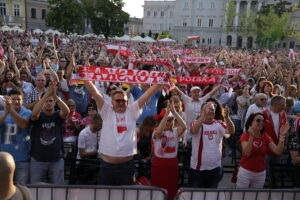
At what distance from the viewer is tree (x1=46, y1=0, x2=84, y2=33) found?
38.8 m

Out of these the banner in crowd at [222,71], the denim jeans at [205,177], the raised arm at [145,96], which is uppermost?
the banner in crowd at [222,71]

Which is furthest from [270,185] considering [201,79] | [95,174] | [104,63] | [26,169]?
[104,63]

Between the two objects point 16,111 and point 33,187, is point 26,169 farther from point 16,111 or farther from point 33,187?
point 33,187

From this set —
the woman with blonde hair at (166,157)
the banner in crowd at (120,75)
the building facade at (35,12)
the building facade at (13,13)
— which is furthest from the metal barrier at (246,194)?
the building facade at (35,12)

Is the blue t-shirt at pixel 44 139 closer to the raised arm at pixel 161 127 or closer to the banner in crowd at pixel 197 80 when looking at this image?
the raised arm at pixel 161 127

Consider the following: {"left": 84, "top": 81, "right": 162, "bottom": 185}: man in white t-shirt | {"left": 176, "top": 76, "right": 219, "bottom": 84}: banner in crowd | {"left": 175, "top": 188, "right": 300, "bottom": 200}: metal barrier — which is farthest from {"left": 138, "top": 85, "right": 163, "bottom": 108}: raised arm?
{"left": 176, "top": 76, "right": 219, "bottom": 84}: banner in crowd

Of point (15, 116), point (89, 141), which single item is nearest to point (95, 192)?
point (15, 116)

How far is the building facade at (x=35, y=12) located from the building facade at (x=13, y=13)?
1.78 meters

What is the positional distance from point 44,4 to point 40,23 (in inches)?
169

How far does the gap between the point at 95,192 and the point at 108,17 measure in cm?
4817

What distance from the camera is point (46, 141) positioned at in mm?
3865

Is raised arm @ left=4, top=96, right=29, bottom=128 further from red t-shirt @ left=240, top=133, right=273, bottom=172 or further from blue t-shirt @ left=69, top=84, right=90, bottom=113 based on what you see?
blue t-shirt @ left=69, top=84, right=90, bottom=113

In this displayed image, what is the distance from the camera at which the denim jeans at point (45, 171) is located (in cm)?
386

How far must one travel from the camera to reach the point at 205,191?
2.77 m
